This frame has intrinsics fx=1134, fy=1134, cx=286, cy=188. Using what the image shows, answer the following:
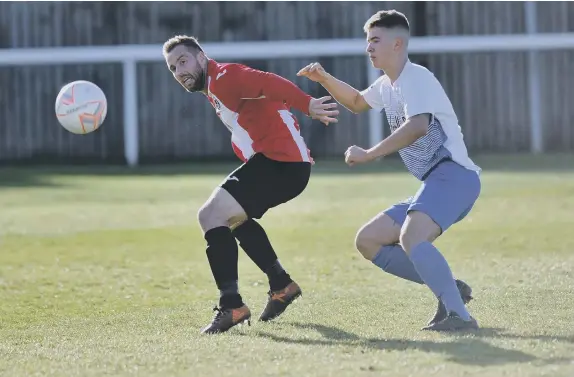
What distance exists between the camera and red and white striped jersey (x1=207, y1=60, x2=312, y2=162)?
668 cm

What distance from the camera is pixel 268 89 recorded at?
6672 mm

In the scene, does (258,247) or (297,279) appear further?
(297,279)

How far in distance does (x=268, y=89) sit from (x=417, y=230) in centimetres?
127

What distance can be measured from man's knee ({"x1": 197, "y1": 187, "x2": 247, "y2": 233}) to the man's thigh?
3.55 ft

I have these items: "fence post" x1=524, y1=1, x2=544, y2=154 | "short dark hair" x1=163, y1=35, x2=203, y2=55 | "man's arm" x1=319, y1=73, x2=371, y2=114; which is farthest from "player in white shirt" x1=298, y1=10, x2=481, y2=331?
"fence post" x1=524, y1=1, x2=544, y2=154

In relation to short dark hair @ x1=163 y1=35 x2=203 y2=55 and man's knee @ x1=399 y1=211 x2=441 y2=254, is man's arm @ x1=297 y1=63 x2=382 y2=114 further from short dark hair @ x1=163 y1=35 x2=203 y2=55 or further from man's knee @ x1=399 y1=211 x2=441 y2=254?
man's knee @ x1=399 y1=211 x2=441 y2=254

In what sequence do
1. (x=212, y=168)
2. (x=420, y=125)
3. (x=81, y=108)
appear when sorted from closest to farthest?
(x=420, y=125) < (x=81, y=108) < (x=212, y=168)

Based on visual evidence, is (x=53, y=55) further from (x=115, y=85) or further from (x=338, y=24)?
(x=338, y=24)

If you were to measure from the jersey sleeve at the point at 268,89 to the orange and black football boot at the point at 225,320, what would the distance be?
1237mm

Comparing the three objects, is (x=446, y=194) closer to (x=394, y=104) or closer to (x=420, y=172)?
(x=420, y=172)

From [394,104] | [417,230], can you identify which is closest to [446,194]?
[417,230]

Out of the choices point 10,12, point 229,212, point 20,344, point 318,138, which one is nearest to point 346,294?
point 229,212

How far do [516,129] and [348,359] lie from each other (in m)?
21.9

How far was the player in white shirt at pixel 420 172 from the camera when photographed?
6.11 meters
